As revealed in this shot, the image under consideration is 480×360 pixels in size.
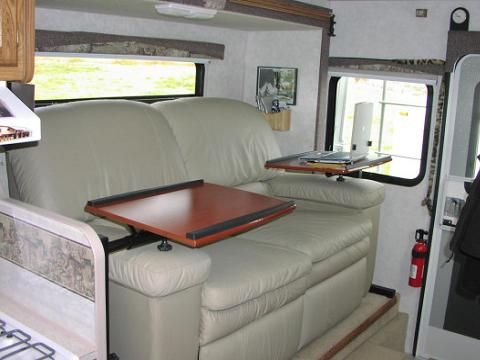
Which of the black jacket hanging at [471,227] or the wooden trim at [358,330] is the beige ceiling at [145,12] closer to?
the black jacket hanging at [471,227]

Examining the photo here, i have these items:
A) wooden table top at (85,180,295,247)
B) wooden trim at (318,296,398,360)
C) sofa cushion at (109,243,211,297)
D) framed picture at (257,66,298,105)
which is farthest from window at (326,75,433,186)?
sofa cushion at (109,243,211,297)

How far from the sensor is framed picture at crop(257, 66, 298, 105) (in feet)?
14.6

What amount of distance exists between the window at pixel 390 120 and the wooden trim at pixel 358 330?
2.81 ft

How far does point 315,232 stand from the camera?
10.8 ft

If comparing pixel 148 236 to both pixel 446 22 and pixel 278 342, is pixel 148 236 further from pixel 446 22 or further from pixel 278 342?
pixel 446 22

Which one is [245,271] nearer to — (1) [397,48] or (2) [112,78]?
(2) [112,78]

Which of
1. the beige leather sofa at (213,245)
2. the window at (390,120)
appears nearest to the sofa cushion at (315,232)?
the beige leather sofa at (213,245)

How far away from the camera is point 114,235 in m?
2.67

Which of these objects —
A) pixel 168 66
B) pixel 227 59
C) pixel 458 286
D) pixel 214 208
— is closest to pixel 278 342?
pixel 214 208

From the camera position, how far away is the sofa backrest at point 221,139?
3.49 m

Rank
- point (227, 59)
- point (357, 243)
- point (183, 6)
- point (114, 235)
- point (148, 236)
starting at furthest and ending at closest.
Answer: point (227, 59) → point (357, 243) → point (183, 6) → point (114, 235) → point (148, 236)

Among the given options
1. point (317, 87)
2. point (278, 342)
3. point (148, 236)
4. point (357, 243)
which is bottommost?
point (278, 342)

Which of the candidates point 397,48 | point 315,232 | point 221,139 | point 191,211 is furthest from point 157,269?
point 397,48

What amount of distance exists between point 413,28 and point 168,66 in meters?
1.65
